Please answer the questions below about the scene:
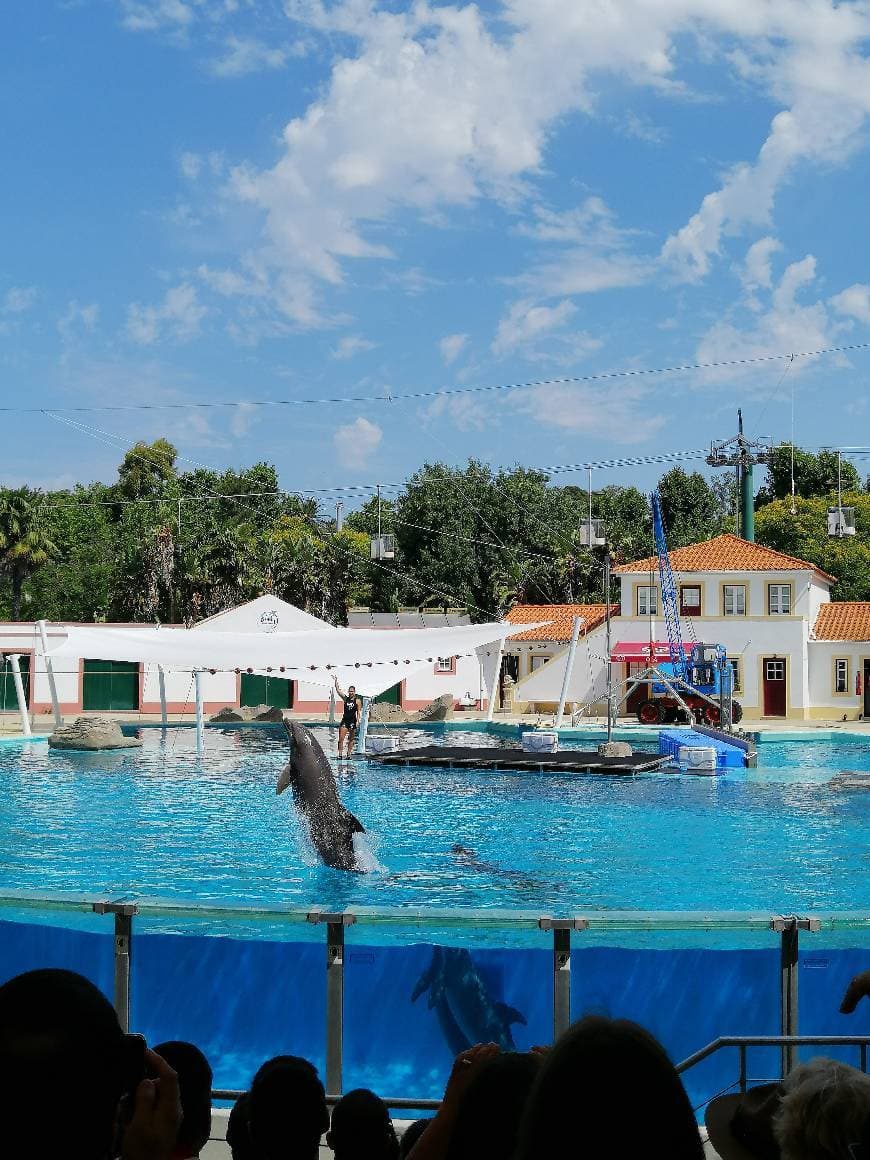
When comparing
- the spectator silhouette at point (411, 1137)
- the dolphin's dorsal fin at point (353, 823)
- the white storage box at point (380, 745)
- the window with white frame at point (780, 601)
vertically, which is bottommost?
the white storage box at point (380, 745)

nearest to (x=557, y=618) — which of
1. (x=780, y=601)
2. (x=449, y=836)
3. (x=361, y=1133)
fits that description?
(x=780, y=601)

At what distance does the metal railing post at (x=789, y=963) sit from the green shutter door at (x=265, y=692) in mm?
36549

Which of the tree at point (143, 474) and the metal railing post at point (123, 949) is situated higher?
the tree at point (143, 474)

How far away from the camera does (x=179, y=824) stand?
56.4ft

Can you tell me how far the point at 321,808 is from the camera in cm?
1395

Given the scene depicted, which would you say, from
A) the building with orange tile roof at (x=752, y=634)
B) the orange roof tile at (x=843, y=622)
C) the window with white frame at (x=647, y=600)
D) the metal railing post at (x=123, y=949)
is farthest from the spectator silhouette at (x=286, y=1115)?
the window with white frame at (x=647, y=600)

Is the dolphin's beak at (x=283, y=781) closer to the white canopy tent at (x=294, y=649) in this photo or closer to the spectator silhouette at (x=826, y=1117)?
the white canopy tent at (x=294, y=649)

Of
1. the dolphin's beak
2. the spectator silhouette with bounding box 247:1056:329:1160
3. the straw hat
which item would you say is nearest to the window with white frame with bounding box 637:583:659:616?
the dolphin's beak

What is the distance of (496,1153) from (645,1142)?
2.40 ft

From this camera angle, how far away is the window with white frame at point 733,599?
4122 centimetres

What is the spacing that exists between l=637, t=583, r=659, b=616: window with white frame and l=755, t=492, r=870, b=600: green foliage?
558 inches

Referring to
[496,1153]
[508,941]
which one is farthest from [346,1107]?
[508,941]

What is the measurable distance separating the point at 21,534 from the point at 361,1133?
49917 millimetres

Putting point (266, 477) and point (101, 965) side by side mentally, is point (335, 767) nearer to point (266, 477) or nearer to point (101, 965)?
point (101, 965)
